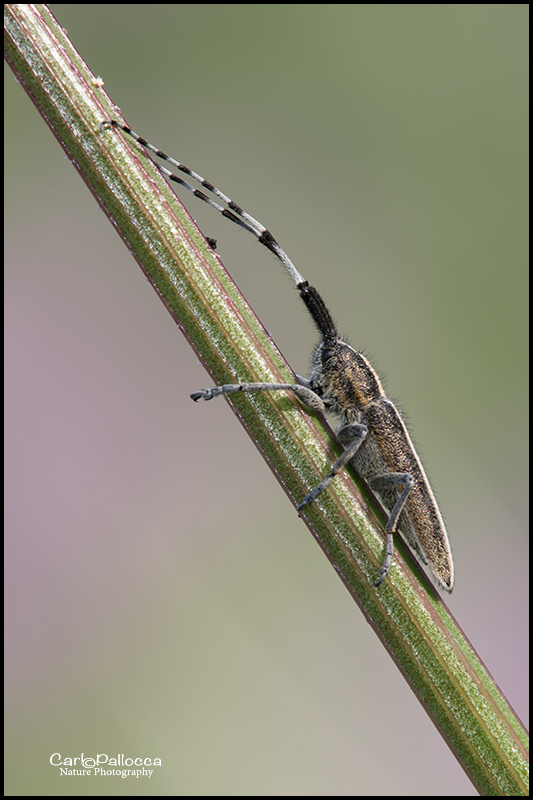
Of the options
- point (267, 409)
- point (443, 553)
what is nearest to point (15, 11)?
point (267, 409)

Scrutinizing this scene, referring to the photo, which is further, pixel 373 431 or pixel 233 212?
pixel 373 431

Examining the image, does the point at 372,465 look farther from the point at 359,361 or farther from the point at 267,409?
the point at 267,409

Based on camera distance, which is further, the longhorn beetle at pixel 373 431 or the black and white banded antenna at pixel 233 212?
the longhorn beetle at pixel 373 431

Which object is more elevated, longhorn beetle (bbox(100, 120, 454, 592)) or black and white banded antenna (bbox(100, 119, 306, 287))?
black and white banded antenna (bbox(100, 119, 306, 287))

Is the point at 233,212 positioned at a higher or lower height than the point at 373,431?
higher

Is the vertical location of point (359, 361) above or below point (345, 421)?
above

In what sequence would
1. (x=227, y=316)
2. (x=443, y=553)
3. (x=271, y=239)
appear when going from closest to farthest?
(x=227, y=316) < (x=271, y=239) < (x=443, y=553)

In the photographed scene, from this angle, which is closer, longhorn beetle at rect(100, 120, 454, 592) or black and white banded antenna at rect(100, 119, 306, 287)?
black and white banded antenna at rect(100, 119, 306, 287)

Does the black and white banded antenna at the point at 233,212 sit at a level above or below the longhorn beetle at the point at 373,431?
above
